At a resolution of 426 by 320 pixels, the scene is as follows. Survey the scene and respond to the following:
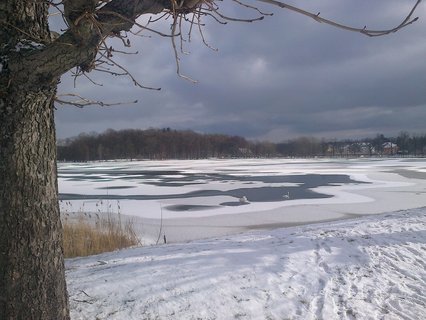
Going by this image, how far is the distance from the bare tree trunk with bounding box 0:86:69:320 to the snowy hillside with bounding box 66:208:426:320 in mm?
985

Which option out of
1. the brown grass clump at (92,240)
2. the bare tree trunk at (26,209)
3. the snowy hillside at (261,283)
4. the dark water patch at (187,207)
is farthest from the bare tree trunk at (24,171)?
the dark water patch at (187,207)

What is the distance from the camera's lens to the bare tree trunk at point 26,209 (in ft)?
7.78

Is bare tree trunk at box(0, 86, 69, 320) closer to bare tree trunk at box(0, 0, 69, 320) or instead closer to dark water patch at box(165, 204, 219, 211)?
bare tree trunk at box(0, 0, 69, 320)

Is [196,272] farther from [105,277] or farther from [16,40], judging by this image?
[16,40]

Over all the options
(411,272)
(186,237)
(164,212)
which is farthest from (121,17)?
(164,212)

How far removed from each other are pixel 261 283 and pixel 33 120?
113 inches

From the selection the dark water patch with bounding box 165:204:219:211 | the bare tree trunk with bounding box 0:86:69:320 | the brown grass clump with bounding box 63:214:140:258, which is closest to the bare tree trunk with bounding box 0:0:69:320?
the bare tree trunk with bounding box 0:86:69:320

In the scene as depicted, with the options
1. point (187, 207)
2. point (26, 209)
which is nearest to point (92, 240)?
point (26, 209)

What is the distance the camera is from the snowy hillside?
3.69 meters

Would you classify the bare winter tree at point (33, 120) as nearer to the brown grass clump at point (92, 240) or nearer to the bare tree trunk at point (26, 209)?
the bare tree trunk at point (26, 209)

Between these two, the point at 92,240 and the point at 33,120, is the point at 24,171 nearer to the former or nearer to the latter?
the point at 33,120

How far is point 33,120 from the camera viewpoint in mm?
2432

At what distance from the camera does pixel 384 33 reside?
2074 mm

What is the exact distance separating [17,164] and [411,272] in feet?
15.3
